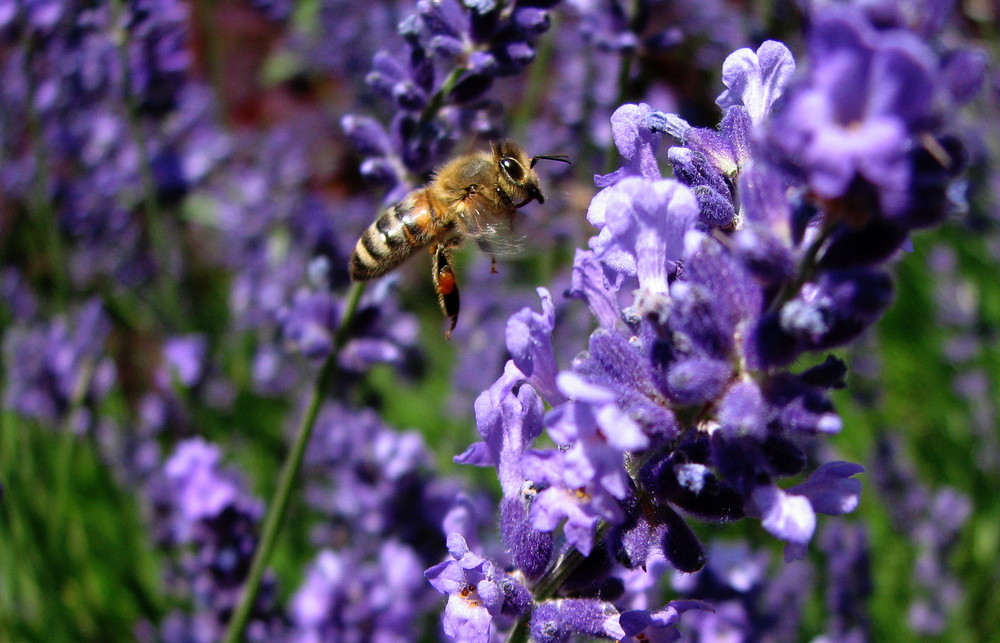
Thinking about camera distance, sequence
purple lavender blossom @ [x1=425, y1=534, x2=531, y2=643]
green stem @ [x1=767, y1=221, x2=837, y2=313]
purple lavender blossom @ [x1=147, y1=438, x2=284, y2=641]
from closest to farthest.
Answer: green stem @ [x1=767, y1=221, x2=837, y2=313], purple lavender blossom @ [x1=425, y1=534, x2=531, y2=643], purple lavender blossom @ [x1=147, y1=438, x2=284, y2=641]

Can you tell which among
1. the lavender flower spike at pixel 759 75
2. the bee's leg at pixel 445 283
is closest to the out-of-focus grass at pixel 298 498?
the bee's leg at pixel 445 283

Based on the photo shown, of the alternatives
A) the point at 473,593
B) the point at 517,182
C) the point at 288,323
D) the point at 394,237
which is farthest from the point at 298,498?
the point at 473,593

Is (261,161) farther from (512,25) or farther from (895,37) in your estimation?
(895,37)

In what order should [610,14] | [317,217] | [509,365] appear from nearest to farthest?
[509,365] < [610,14] < [317,217]

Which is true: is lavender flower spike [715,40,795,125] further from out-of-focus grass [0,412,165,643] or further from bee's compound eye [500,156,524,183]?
out-of-focus grass [0,412,165,643]

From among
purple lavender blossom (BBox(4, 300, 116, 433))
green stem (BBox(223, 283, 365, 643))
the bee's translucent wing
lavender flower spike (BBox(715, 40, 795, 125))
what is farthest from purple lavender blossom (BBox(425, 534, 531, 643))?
purple lavender blossom (BBox(4, 300, 116, 433))

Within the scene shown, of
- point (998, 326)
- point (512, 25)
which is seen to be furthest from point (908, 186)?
point (998, 326)
